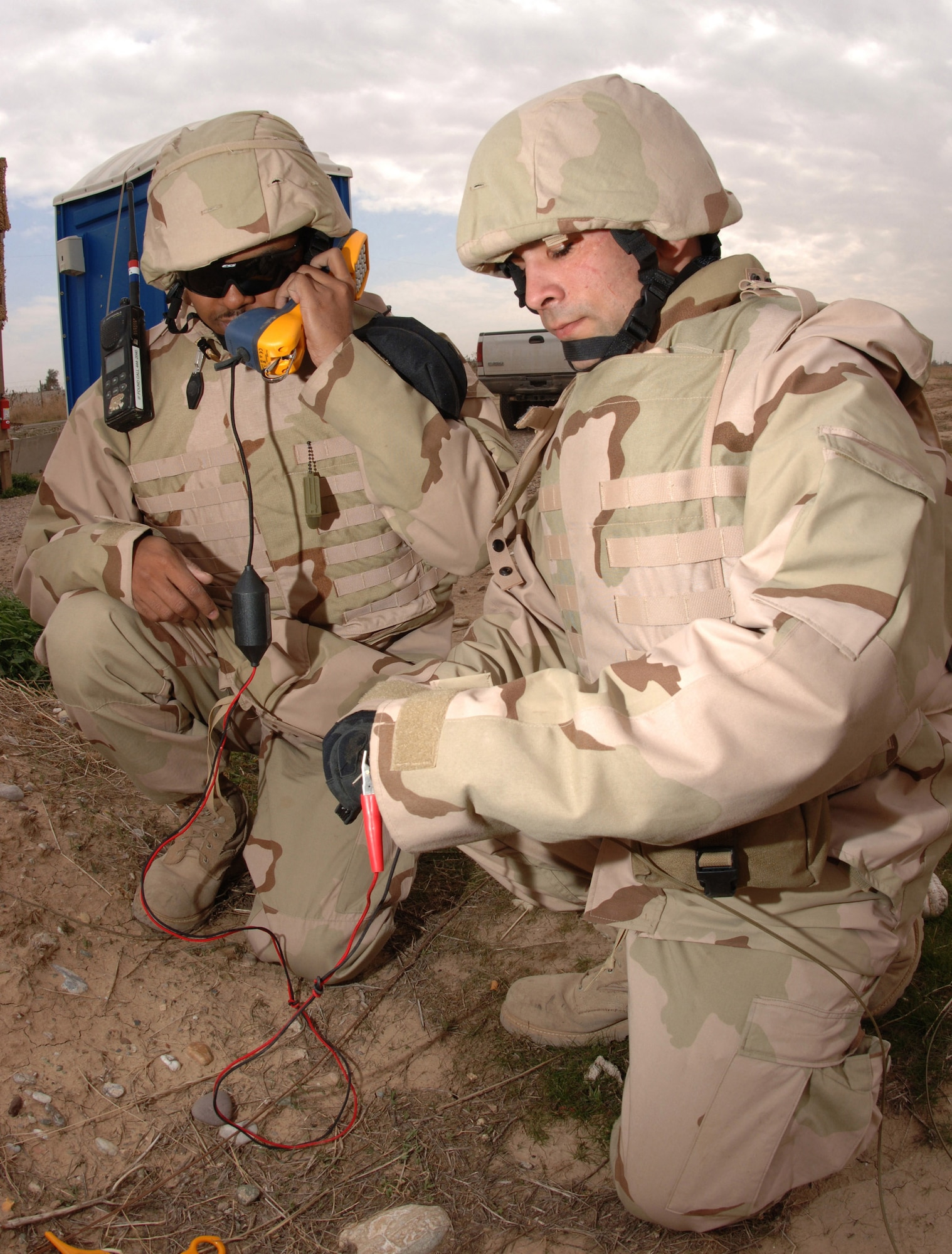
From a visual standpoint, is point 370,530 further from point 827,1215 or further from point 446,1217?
point 827,1215

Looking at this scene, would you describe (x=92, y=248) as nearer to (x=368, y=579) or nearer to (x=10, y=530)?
(x=10, y=530)

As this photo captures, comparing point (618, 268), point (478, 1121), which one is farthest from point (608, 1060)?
point (618, 268)

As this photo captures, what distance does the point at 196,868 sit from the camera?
3160 millimetres

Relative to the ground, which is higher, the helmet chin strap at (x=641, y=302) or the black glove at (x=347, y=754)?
the helmet chin strap at (x=641, y=302)

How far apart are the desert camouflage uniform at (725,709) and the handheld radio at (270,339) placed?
2.34 ft

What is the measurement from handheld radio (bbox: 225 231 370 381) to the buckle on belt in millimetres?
1812

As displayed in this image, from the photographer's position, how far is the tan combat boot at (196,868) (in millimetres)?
3070

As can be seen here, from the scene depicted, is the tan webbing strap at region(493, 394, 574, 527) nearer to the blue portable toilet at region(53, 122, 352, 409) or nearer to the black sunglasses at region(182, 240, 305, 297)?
the black sunglasses at region(182, 240, 305, 297)

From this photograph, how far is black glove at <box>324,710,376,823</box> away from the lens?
1.78m

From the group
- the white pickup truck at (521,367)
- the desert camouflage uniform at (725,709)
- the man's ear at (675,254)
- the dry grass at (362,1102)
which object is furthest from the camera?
the white pickup truck at (521,367)

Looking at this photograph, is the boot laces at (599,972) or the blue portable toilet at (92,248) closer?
the boot laces at (599,972)

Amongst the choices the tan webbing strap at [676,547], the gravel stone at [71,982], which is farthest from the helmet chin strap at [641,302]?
the gravel stone at [71,982]

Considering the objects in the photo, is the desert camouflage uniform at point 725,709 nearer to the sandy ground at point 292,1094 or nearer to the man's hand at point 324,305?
the sandy ground at point 292,1094

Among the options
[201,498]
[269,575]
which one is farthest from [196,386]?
[269,575]
